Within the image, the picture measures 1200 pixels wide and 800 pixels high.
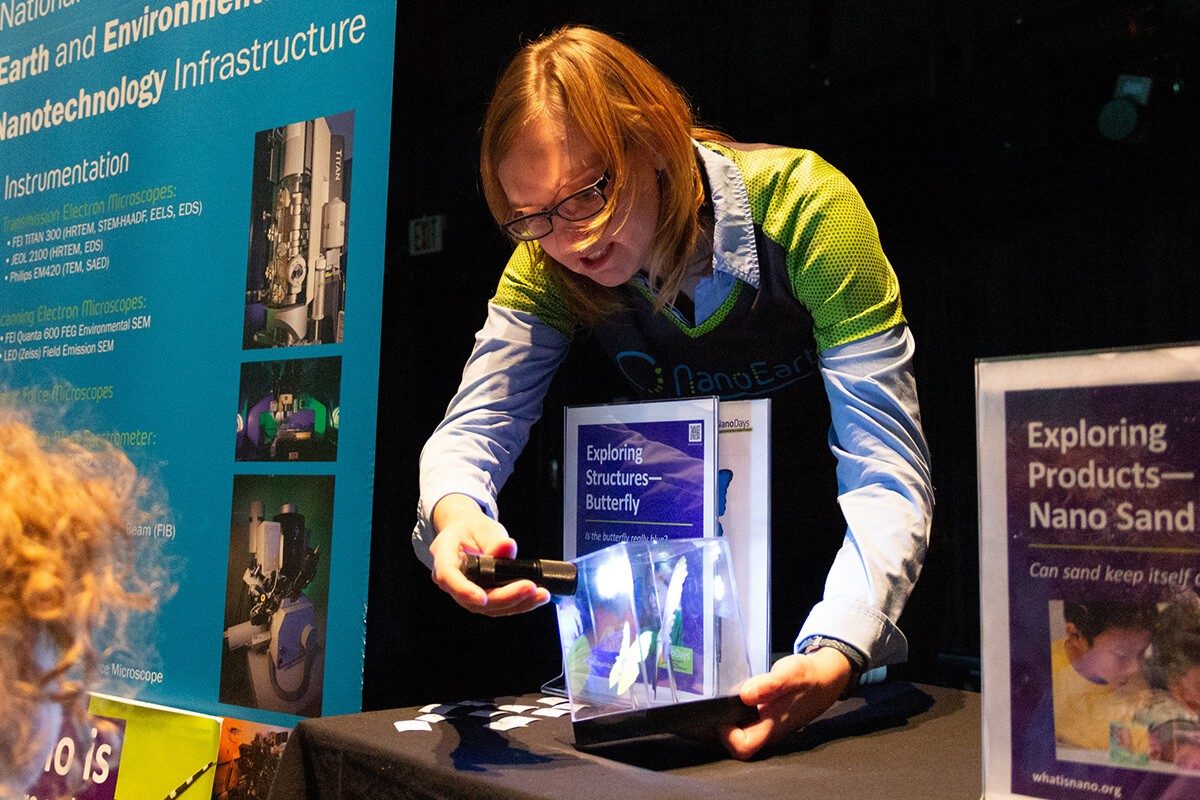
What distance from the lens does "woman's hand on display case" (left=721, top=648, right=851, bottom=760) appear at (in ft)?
3.32

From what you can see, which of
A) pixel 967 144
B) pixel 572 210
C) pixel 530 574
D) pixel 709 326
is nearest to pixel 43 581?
pixel 530 574

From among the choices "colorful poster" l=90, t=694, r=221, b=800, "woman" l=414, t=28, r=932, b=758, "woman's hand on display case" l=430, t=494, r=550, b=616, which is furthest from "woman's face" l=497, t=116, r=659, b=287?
"colorful poster" l=90, t=694, r=221, b=800

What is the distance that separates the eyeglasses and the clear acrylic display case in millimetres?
394

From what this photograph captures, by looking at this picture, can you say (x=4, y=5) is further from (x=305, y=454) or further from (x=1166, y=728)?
(x=1166, y=728)

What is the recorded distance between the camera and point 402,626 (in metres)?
1.81

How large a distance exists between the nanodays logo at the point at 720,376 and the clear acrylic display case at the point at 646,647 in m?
→ 0.33

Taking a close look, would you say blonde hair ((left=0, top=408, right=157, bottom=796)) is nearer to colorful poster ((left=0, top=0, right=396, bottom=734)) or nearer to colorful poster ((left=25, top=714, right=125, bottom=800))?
colorful poster ((left=0, top=0, right=396, bottom=734))

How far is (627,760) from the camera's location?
3.28 feet

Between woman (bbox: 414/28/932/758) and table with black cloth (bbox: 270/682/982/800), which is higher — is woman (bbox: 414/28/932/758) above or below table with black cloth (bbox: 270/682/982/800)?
above

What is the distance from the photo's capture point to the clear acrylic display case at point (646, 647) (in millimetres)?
1018

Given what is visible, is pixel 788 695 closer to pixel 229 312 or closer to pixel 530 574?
pixel 530 574

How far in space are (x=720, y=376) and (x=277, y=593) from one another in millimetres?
943

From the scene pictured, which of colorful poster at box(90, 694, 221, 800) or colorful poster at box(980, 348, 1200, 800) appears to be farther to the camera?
colorful poster at box(90, 694, 221, 800)

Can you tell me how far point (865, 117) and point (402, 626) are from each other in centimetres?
184
